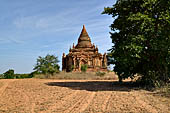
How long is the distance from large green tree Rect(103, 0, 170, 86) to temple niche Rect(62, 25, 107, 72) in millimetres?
23738

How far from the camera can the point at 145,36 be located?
9125 millimetres

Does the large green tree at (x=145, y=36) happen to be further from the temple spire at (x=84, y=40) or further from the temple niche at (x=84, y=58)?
the temple spire at (x=84, y=40)

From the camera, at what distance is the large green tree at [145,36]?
873 cm

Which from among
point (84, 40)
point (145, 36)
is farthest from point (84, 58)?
point (145, 36)

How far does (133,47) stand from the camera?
8.48m

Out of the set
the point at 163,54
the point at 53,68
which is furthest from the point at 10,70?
the point at 163,54

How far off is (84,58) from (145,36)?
26.6 metres

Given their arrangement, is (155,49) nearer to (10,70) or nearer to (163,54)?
(163,54)

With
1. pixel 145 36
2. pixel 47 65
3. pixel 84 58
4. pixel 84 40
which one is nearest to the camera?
pixel 145 36

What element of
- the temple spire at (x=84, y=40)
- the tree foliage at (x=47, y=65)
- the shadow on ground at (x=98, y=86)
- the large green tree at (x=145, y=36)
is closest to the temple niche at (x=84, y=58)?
the temple spire at (x=84, y=40)

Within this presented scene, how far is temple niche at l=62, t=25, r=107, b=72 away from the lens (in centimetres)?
3453

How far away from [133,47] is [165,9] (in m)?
2.91

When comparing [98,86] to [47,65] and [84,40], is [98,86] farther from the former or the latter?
[84,40]

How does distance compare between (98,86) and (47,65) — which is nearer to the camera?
(98,86)
